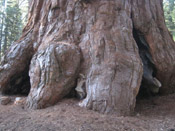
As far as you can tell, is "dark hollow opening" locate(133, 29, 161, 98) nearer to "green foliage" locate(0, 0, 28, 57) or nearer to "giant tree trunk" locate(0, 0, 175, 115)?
"giant tree trunk" locate(0, 0, 175, 115)

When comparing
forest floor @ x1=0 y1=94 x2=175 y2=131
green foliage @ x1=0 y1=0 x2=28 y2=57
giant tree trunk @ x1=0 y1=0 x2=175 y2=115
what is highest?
green foliage @ x1=0 y1=0 x2=28 y2=57

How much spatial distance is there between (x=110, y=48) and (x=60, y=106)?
1.58 metres

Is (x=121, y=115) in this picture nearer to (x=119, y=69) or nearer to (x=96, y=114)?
(x=96, y=114)

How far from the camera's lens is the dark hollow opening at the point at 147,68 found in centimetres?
462

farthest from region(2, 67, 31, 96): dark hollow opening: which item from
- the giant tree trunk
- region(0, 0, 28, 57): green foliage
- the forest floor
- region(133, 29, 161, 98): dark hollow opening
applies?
region(0, 0, 28, 57): green foliage

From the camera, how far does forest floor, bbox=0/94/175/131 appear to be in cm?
241

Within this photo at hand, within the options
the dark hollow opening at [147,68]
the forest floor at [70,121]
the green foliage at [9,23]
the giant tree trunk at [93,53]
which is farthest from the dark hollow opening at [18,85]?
the green foliage at [9,23]

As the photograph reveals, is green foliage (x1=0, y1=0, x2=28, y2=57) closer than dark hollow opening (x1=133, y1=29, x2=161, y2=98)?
No

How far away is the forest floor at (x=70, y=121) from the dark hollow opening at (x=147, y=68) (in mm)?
1200

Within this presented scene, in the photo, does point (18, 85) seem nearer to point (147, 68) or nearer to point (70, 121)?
point (70, 121)

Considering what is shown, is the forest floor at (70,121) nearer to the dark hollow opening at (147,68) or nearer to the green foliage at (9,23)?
the dark hollow opening at (147,68)

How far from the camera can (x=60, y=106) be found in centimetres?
334

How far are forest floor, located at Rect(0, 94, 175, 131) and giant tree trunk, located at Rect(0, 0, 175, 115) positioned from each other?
0.27 metres

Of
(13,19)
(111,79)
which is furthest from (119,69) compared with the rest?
(13,19)
